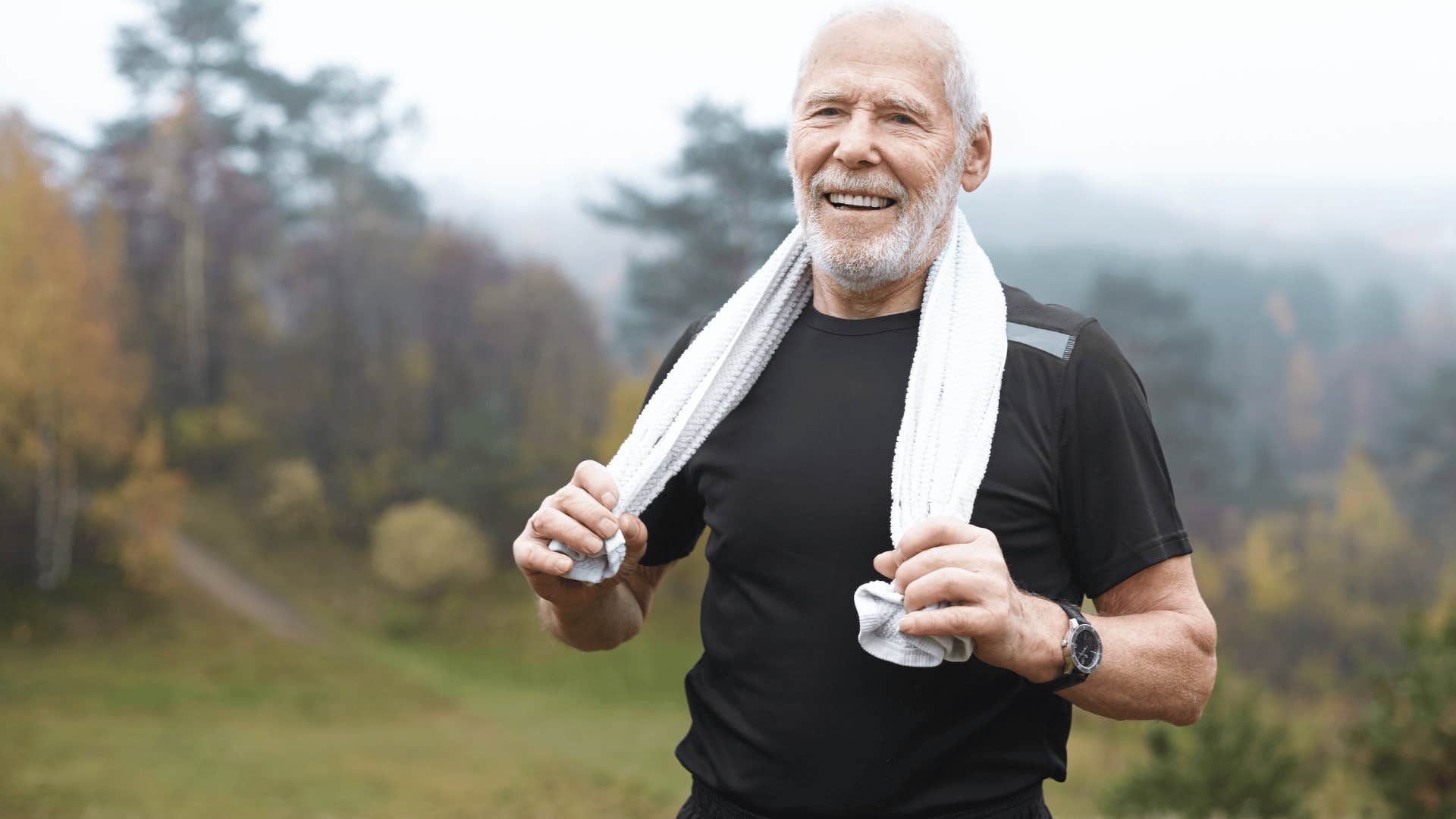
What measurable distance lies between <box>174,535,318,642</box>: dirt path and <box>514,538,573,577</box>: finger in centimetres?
2046

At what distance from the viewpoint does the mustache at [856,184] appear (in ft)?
6.68

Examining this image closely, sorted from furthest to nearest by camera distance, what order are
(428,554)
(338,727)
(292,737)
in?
1. (428,554)
2. (338,727)
3. (292,737)

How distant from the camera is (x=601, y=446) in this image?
23969 millimetres

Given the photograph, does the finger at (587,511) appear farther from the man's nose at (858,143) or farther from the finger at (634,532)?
the man's nose at (858,143)

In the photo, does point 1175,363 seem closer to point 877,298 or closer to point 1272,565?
point 1272,565

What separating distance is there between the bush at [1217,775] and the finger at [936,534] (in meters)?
7.39

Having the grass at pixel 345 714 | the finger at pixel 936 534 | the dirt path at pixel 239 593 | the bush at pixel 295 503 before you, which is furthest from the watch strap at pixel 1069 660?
the bush at pixel 295 503

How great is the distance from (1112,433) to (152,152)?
88.2 feet

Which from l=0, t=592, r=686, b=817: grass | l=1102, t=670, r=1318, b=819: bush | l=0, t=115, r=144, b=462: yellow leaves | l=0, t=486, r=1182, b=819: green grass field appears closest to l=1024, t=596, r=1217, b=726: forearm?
l=1102, t=670, r=1318, b=819: bush

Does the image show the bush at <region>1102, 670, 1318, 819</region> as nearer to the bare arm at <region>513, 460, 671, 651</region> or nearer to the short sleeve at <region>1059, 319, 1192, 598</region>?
the bare arm at <region>513, 460, 671, 651</region>

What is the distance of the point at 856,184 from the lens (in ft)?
6.73

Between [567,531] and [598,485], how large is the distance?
11 cm

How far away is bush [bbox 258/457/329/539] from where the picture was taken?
909 inches

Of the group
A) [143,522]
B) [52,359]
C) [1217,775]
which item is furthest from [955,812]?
[143,522]
